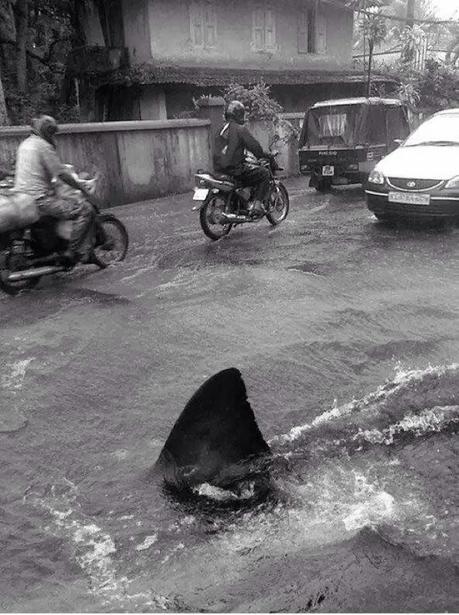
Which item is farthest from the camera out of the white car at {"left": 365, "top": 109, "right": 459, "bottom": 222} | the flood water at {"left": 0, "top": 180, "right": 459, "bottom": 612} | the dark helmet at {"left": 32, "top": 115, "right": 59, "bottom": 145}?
the white car at {"left": 365, "top": 109, "right": 459, "bottom": 222}

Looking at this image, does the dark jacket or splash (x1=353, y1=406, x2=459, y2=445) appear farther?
the dark jacket

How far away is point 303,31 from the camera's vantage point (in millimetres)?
23688

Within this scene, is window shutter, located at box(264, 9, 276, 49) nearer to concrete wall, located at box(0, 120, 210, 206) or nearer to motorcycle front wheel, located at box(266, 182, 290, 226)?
concrete wall, located at box(0, 120, 210, 206)

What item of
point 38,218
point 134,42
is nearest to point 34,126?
point 38,218

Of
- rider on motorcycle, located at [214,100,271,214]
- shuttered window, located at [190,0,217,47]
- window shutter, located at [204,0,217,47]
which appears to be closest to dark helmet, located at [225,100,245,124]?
rider on motorcycle, located at [214,100,271,214]

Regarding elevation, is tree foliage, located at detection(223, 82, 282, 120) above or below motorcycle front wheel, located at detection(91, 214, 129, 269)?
above

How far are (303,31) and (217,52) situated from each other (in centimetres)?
481

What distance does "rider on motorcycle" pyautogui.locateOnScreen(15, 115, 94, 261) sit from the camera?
22.4 ft

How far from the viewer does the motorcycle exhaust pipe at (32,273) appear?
6.70 metres

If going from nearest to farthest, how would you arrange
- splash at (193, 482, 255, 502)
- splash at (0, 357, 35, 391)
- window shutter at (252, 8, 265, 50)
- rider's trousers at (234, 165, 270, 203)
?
1. splash at (193, 482, 255, 502)
2. splash at (0, 357, 35, 391)
3. rider's trousers at (234, 165, 270, 203)
4. window shutter at (252, 8, 265, 50)

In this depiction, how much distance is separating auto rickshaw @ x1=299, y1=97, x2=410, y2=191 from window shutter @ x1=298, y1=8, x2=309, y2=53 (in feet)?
33.9

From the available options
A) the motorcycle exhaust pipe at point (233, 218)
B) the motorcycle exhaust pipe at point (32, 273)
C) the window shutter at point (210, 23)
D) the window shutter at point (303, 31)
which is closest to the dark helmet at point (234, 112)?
the motorcycle exhaust pipe at point (233, 218)

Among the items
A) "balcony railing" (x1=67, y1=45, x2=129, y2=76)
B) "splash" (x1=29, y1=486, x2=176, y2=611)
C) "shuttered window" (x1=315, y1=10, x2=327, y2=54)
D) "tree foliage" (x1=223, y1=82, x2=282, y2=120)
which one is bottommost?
"splash" (x1=29, y1=486, x2=176, y2=611)

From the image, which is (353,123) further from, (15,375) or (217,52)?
(15,375)
